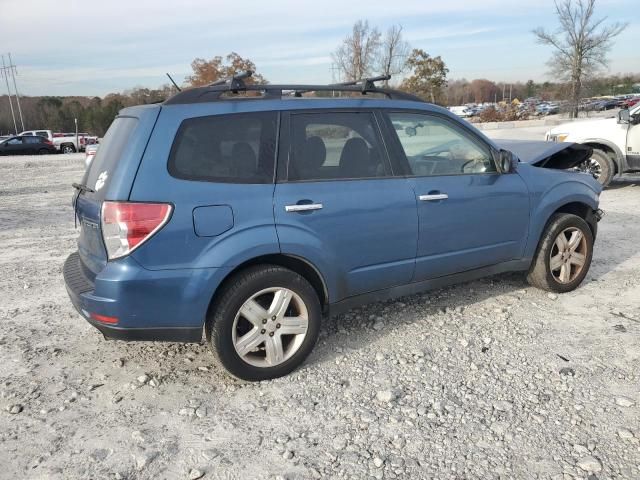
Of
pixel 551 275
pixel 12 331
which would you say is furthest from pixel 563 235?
pixel 12 331

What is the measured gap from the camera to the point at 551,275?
4.79 m

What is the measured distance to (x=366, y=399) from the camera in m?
3.28

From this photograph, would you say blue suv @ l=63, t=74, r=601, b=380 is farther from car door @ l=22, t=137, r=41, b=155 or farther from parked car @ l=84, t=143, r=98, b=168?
car door @ l=22, t=137, r=41, b=155

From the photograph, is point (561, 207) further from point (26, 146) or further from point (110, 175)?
point (26, 146)

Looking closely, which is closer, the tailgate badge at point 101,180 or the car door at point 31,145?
the tailgate badge at point 101,180

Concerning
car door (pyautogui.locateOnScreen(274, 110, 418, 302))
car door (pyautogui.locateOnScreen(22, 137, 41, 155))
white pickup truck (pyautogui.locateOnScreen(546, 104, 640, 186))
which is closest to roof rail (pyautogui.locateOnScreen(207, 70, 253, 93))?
car door (pyautogui.locateOnScreen(274, 110, 418, 302))

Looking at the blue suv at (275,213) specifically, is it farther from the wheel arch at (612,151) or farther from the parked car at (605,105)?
the parked car at (605,105)

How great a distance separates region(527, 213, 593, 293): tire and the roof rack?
1.69 meters

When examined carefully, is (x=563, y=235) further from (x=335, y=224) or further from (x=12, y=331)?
(x=12, y=331)

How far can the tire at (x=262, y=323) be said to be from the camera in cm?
328

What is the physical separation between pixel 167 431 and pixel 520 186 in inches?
127

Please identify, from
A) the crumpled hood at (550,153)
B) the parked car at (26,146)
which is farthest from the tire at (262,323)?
the parked car at (26,146)

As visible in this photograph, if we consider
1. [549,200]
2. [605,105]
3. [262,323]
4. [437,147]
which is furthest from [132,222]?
[605,105]

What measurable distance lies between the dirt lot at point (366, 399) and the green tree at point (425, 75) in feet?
138
